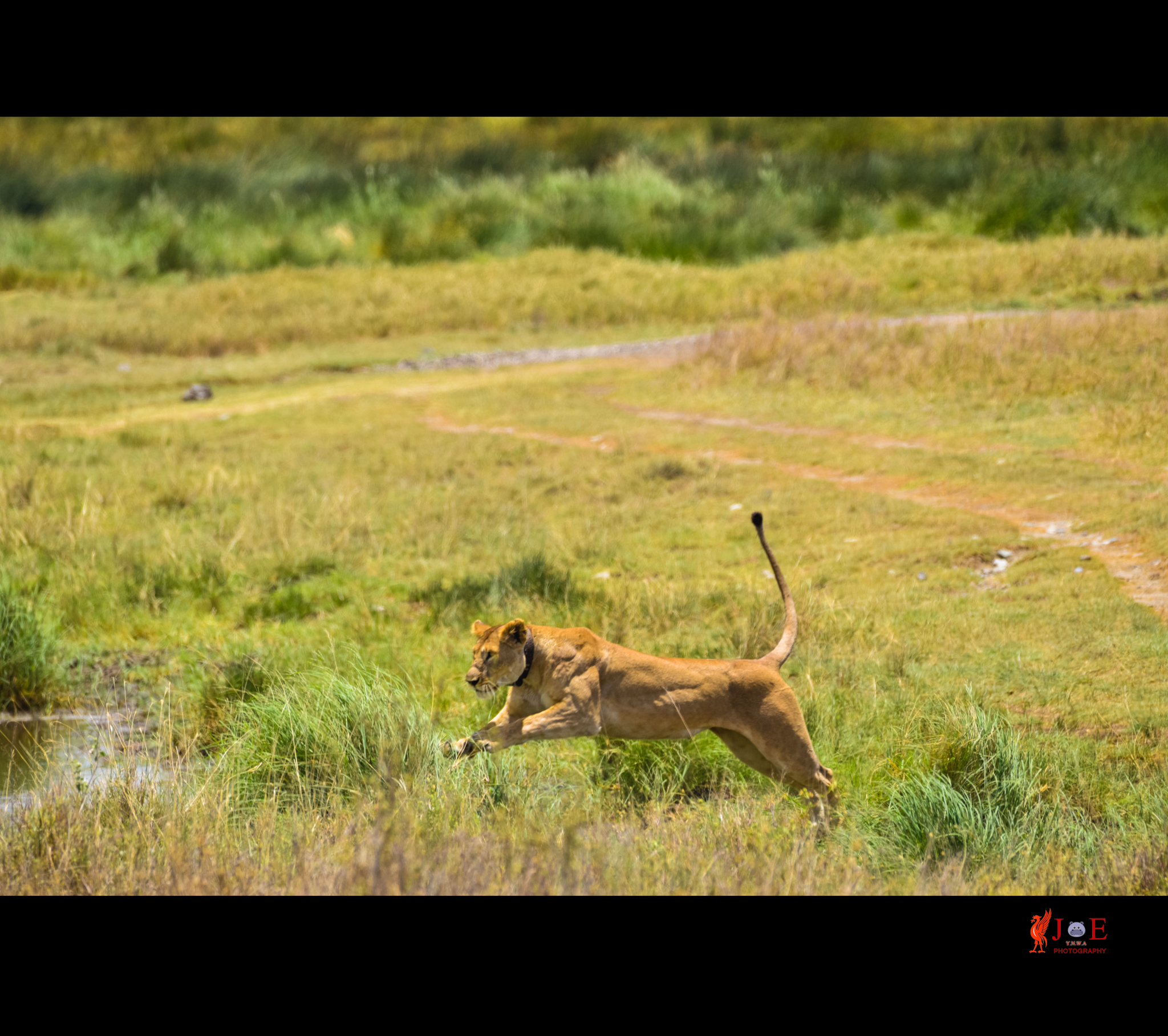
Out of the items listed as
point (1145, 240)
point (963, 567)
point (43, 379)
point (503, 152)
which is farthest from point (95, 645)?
point (503, 152)

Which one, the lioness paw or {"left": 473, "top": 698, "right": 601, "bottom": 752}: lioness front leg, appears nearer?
the lioness paw

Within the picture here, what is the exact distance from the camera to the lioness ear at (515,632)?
5590 millimetres

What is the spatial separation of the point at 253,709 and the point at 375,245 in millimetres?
28981

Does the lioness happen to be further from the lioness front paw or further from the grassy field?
the grassy field

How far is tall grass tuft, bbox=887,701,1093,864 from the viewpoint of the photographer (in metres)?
5.47

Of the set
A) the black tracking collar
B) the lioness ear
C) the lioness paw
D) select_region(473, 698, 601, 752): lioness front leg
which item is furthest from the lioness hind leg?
the lioness paw

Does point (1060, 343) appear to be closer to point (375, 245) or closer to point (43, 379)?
point (43, 379)

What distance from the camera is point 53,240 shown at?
109 ft

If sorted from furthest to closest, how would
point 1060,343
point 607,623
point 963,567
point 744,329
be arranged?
point 744,329 < point 1060,343 < point 963,567 < point 607,623

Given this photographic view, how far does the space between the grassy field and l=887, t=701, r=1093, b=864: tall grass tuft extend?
0.07 ft

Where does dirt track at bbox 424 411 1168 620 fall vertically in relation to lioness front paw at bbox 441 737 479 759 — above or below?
below

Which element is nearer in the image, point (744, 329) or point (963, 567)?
point (963, 567)

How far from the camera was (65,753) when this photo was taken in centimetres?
783
